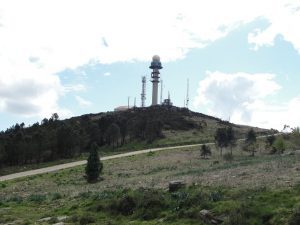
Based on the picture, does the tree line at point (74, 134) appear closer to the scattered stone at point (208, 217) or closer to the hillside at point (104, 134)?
the hillside at point (104, 134)

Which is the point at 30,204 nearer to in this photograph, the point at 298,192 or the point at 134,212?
the point at 134,212

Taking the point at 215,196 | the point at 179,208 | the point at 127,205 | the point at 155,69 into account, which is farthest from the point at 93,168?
the point at 155,69

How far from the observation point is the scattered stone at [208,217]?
18094 mm

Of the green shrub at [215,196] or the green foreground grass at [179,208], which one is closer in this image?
the green foreground grass at [179,208]

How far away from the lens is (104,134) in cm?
11319

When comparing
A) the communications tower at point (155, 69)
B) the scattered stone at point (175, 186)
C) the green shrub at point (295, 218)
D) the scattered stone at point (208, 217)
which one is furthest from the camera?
the communications tower at point (155, 69)

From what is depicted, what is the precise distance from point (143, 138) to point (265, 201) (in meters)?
98.1

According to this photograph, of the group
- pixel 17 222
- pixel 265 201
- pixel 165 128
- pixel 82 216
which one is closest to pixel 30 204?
pixel 17 222

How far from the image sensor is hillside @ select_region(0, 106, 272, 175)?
8688 centimetres

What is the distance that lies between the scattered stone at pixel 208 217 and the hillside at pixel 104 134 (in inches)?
2696

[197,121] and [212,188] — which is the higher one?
[197,121]

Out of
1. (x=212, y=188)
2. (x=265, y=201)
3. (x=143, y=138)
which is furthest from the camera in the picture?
(x=143, y=138)

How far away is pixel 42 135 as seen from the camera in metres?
88.2

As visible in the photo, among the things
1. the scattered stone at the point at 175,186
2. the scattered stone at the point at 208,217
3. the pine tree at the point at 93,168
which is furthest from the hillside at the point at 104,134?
the scattered stone at the point at 208,217
